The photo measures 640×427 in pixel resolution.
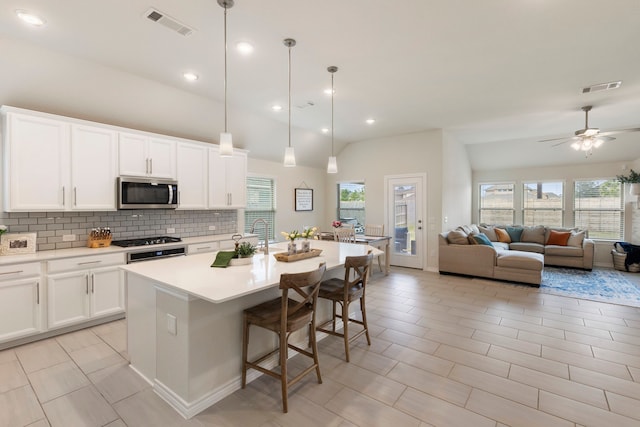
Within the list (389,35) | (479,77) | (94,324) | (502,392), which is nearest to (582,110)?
(479,77)

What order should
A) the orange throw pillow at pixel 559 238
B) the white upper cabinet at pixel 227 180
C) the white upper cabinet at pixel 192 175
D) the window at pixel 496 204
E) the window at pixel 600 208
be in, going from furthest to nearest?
1. the window at pixel 496 204
2. the window at pixel 600 208
3. the orange throw pillow at pixel 559 238
4. the white upper cabinet at pixel 227 180
5. the white upper cabinet at pixel 192 175

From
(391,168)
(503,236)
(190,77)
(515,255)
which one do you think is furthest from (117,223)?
(503,236)

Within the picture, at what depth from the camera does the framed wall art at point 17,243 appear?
3170mm

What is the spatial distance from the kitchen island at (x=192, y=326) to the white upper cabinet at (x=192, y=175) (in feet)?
7.03

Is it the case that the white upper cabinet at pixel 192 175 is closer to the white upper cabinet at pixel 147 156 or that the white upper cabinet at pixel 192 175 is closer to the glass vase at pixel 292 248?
the white upper cabinet at pixel 147 156

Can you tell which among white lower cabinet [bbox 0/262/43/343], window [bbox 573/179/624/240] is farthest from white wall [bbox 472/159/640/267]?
white lower cabinet [bbox 0/262/43/343]

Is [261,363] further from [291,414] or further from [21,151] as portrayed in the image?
[21,151]

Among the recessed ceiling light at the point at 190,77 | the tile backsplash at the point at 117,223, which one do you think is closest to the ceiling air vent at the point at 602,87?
the recessed ceiling light at the point at 190,77

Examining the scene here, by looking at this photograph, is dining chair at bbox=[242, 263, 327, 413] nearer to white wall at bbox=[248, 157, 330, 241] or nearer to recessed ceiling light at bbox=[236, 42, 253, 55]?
recessed ceiling light at bbox=[236, 42, 253, 55]

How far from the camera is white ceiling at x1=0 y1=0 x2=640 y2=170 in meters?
2.41

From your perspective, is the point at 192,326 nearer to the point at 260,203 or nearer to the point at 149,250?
the point at 149,250

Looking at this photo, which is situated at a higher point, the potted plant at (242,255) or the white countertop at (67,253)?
the potted plant at (242,255)

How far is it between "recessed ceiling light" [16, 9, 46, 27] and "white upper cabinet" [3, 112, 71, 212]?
3.50 feet

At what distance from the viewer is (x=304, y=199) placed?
735 cm
